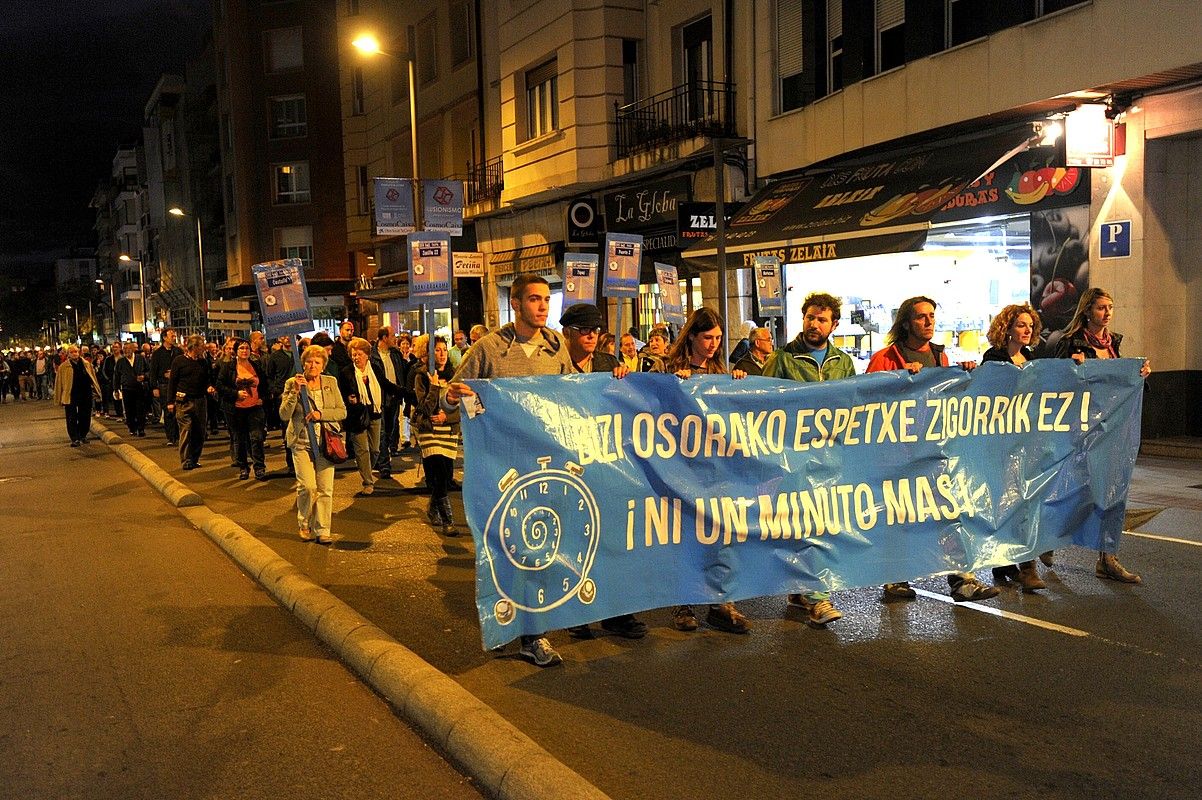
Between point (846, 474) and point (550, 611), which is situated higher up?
point (846, 474)

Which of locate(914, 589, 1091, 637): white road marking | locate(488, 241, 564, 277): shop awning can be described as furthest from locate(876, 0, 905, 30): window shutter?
locate(914, 589, 1091, 637): white road marking

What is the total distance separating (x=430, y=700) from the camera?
4.88 m

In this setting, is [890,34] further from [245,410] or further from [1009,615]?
[1009,615]

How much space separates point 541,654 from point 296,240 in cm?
4708

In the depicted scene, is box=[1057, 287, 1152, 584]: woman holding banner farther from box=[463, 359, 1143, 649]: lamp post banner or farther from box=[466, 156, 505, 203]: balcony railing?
box=[466, 156, 505, 203]: balcony railing

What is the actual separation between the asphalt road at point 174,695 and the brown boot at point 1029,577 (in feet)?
14.4

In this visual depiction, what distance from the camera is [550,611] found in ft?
17.8

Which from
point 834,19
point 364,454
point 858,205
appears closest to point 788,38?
point 834,19

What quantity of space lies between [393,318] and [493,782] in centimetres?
3323

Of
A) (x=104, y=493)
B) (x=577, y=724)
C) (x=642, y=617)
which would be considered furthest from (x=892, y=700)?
(x=104, y=493)

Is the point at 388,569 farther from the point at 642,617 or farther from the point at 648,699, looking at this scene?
the point at 648,699

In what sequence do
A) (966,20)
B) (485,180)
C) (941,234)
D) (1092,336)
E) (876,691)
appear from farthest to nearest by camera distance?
(485,180), (941,234), (966,20), (1092,336), (876,691)

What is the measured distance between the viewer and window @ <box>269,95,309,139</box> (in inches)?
1923

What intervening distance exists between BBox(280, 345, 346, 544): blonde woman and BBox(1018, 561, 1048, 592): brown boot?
228 inches
